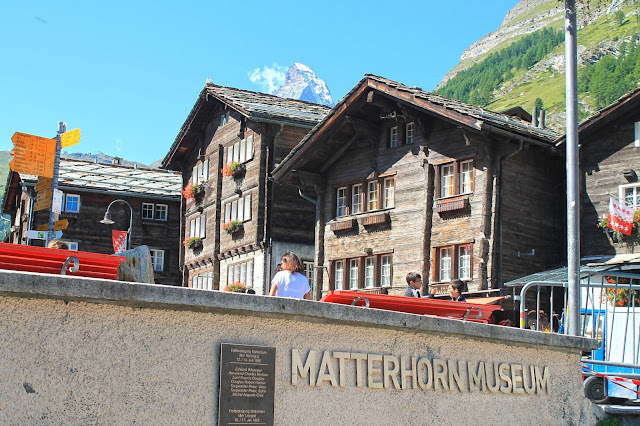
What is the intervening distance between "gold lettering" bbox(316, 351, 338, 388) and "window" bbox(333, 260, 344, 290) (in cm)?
2220

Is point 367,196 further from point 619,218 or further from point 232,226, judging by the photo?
point 619,218

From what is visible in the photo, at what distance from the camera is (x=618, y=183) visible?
25281 mm

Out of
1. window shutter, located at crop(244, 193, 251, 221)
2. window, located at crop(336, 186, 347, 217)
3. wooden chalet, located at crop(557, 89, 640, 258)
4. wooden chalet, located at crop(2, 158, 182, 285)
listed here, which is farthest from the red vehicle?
wooden chalet, located at crop(2, 158, 182, 285)

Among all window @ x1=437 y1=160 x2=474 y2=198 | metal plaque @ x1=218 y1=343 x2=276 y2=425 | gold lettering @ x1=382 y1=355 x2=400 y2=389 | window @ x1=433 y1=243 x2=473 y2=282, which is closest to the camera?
metal plaque @ x1=218 y1=343 x2=276 y2=425

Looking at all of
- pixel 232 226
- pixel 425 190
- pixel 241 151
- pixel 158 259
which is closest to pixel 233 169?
pixel 241 151

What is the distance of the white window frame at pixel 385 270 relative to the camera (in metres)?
28.2

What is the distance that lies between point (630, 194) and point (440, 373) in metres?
18.2

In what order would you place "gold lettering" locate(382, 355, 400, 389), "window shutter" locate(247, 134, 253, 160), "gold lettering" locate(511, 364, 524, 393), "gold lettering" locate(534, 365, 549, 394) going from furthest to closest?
"window shutter" locate(247, 134, 253, 160) → "gold lettering" locate(534, 365, 549, 394) → "gold lettering" locate(511, 364, 524, 393) → "gold lettering" locate(382, 355, 400, 389)

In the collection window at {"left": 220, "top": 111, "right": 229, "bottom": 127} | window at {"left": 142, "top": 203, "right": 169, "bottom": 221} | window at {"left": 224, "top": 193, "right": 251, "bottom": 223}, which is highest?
window at {"left": 220, "top": 111, "right": 229, "bottom": 127}

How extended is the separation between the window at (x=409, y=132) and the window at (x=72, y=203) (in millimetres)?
22676

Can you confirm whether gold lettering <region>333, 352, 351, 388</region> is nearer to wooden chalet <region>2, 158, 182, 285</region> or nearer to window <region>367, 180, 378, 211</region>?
window <region>367, 180, 378, 211</region>

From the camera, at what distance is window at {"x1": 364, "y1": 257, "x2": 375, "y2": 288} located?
28766 millimetres

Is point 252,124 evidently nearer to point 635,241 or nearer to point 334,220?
point 334,220

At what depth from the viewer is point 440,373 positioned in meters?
8.77
